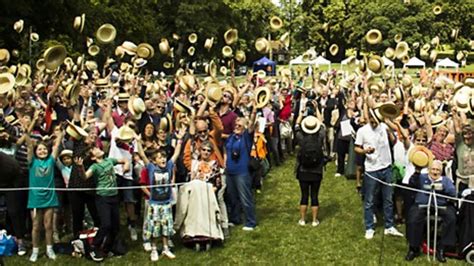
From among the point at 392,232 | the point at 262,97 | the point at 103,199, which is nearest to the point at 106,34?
the point at 262,97

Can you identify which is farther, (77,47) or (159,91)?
(77,47)

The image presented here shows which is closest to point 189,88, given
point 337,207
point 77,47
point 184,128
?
point 184,128

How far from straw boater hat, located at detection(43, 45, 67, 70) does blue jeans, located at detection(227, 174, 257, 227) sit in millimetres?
3252

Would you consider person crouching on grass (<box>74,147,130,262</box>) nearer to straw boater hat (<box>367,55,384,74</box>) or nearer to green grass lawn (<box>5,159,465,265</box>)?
green grass lawn (<box>5,159,465,265</box>)

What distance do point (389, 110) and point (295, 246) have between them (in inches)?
93.8

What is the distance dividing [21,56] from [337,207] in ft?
61.7

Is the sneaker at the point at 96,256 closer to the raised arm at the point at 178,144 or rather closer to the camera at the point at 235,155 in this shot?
the raised arm at the point at 178,144

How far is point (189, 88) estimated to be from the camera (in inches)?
512

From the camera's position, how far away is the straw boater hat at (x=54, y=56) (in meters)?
9.70

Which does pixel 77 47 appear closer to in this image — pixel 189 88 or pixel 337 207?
pixel 189 88

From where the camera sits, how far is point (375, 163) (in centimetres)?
928

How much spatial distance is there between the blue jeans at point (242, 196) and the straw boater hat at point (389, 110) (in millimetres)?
2283

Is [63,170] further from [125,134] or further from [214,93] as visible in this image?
[214,93]

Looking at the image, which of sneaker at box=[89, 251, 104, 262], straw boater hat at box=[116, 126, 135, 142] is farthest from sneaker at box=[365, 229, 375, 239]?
sneaker at box=[89, 251, 104, 262]
